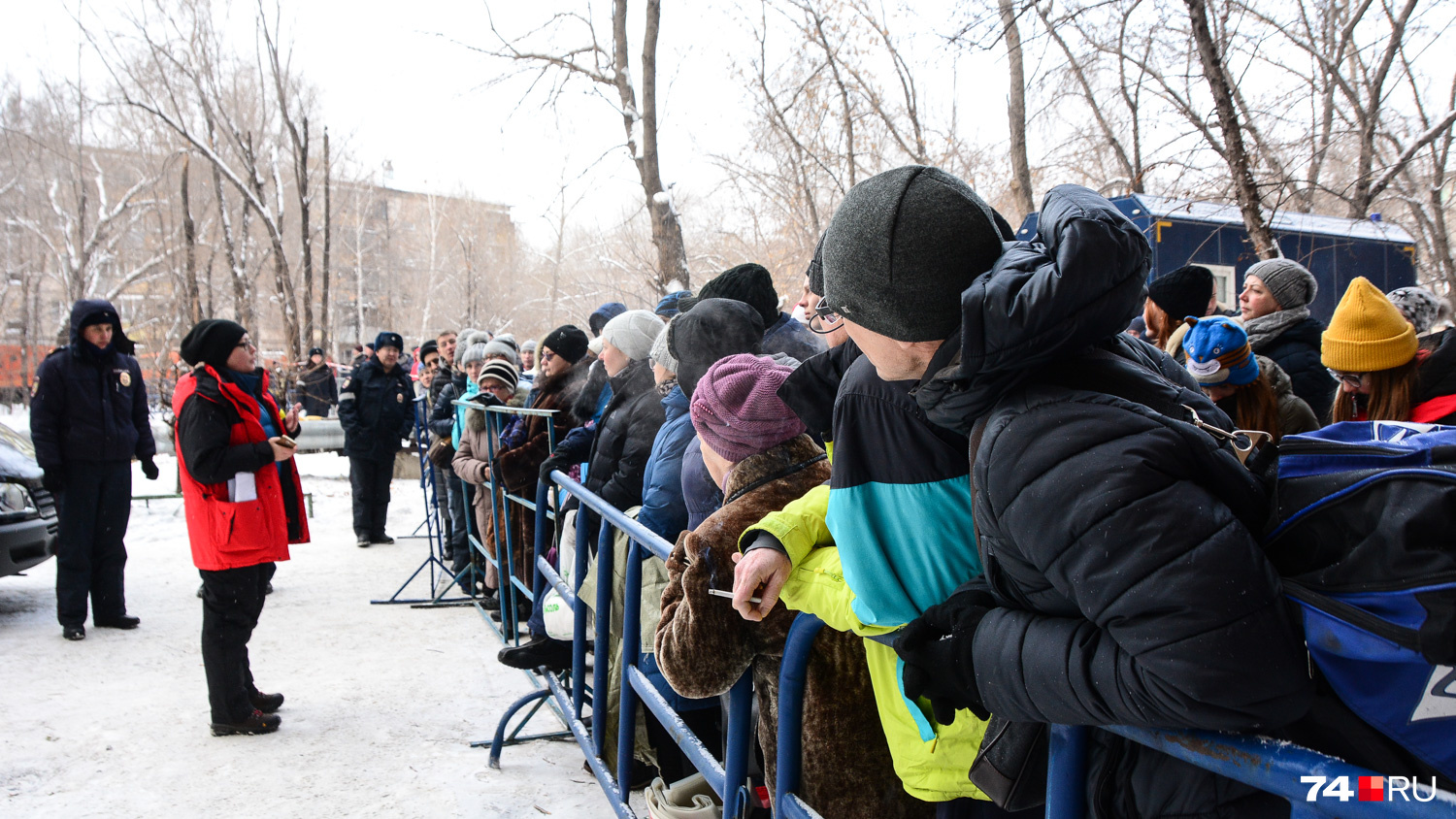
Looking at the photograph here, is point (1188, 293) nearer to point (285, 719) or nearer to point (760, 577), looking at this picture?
point (760, 577)

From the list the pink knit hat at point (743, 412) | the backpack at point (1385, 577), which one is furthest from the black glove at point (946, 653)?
the pink knit hat at point (743, 412)

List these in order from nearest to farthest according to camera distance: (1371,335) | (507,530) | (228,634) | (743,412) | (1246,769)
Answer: (1246,769), (743,412), (1371,335), (228,634), (507,530)

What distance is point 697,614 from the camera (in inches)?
81.7

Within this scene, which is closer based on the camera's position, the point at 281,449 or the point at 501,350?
the point at 281,449

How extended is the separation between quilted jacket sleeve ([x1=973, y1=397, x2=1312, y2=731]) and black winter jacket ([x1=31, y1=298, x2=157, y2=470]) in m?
6.33

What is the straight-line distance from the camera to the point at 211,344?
428cm

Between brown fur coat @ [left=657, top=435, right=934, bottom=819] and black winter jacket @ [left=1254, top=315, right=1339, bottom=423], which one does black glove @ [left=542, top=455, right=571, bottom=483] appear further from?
black winter jacket @ [left=1254, top=315, right=1339, bottom=423]

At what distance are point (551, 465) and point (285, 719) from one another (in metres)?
1.87

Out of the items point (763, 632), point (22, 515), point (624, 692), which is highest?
point (763, 632)

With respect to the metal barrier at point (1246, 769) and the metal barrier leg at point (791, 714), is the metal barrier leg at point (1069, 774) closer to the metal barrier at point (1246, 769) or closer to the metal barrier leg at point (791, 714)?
the metal barrier at point (1246, 769)

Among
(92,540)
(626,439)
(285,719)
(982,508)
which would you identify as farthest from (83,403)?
(982,508)

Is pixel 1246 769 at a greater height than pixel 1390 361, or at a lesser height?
lesser

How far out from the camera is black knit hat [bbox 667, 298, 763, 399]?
3.03 meters

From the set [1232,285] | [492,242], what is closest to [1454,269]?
[1232,285]
